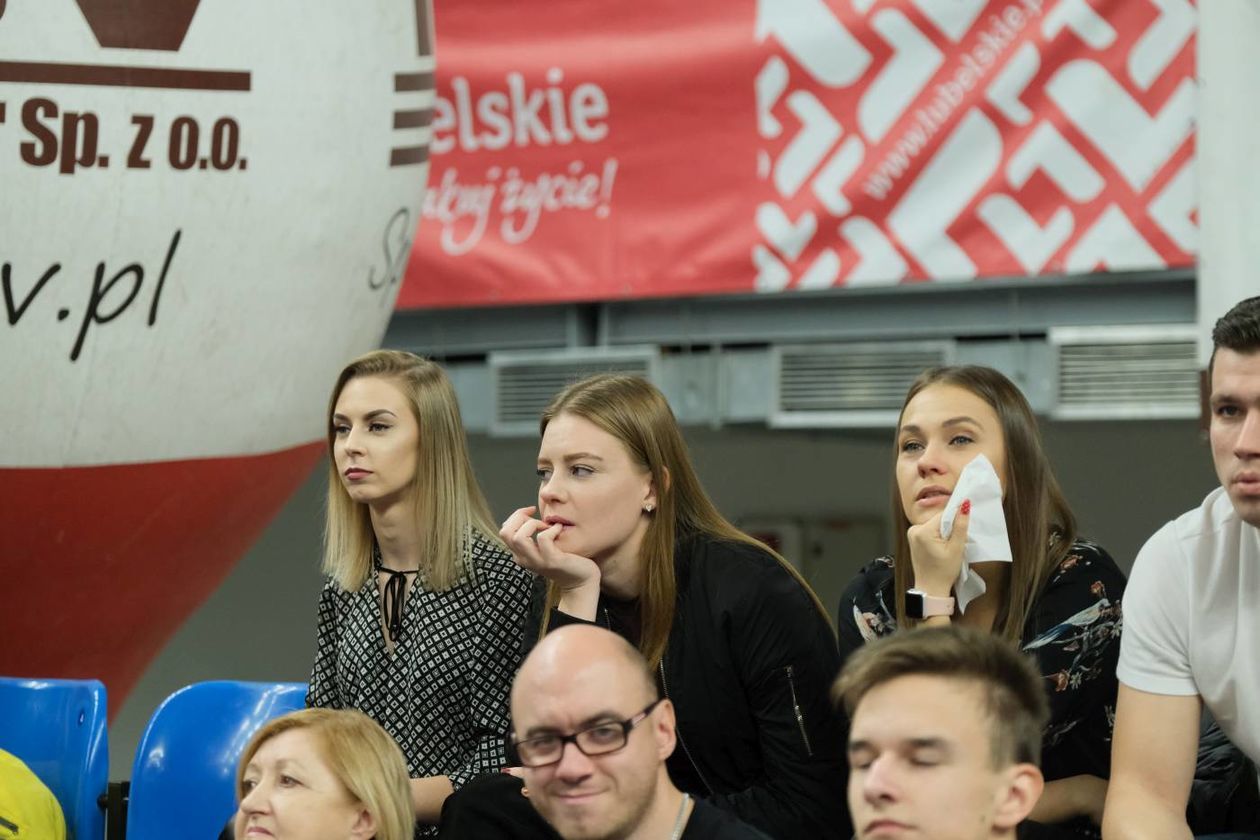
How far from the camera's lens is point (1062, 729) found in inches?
83.9

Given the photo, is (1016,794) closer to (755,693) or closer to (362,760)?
(755,693)

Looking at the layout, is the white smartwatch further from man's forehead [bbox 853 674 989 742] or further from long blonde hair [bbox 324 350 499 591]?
long blonde hair [bbox 324 350 499 591]

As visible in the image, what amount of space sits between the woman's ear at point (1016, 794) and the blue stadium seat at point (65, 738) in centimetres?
158

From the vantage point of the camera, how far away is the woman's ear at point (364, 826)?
2109 mm

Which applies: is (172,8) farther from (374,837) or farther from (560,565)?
(374,837)

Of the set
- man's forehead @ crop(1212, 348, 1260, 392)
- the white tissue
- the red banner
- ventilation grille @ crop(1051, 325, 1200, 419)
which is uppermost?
the red banner

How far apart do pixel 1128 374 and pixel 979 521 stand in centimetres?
177

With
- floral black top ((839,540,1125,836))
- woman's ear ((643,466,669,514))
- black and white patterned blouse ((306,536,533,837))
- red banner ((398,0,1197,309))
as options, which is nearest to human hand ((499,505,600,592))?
woman's ear ((643,466,669,514))

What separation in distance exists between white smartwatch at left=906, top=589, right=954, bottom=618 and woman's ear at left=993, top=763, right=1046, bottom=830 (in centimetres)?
54

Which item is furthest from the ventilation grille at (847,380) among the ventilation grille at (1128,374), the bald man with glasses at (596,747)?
the bald man with glasses at (596,747)

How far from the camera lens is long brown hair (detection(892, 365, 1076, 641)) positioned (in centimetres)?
219

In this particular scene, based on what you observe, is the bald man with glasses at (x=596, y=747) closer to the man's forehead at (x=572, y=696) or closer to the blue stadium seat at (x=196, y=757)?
the man's forehead at (x=572, y=696)

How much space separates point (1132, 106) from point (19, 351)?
215cm

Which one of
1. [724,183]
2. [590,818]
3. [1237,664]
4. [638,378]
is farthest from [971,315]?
[590,818]
